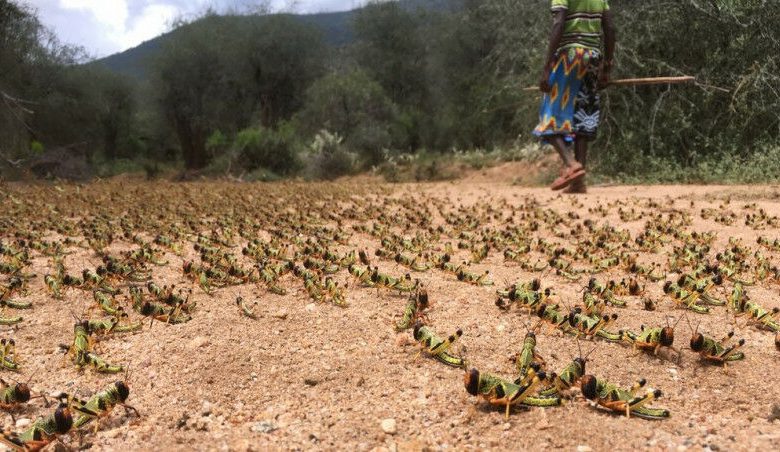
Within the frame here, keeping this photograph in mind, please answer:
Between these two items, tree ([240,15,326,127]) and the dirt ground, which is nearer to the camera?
the dirt ground

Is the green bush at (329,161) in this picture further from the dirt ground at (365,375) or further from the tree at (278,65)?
the dirt ground at (365,375)

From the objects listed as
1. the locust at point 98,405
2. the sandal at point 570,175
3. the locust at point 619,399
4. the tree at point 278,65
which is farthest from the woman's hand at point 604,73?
the tree at point 278,65

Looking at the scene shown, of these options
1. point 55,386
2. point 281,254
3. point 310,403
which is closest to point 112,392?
point 55,386

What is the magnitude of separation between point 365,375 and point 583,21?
24.0 ft

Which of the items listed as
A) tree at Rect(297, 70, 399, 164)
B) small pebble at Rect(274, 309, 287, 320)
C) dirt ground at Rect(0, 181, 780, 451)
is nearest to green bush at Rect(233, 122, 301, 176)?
tree at Rect(297, 70, 399, 164)

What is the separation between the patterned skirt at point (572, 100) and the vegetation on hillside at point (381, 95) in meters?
2.41

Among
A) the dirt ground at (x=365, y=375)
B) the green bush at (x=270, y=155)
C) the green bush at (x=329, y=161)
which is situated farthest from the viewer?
the green bush at (x=270, y=155)

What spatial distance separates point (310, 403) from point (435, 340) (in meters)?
0.62

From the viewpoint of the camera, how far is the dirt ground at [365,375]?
204cm

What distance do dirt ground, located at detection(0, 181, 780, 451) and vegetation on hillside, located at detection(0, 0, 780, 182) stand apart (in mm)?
7056

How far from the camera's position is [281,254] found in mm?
4789

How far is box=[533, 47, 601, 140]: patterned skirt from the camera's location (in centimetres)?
848

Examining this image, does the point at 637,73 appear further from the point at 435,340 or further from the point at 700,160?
the point at 435,340

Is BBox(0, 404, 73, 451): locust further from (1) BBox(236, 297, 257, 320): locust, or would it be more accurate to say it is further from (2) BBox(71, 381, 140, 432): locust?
(1) BBox(236, 297, 257, 320): locust
